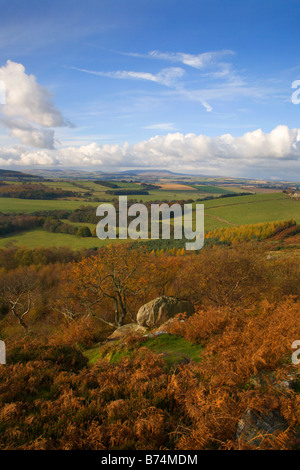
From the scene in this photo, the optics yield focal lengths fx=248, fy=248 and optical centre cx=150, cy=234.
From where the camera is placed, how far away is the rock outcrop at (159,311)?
1410cm

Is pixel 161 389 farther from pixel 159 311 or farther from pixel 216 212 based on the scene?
pixel 216 212

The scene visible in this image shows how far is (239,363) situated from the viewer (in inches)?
265

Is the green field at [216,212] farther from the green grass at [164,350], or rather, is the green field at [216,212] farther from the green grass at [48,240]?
the green grass at [164,350]

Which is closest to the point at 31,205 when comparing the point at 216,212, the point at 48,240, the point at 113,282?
the point at 48,240

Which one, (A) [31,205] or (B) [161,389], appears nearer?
(B) [161,389]

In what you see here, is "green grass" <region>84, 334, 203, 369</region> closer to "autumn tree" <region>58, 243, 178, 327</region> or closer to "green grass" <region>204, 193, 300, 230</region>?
"autumn tree" <region>58, 243, 178, 327</region>

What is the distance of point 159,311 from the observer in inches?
568

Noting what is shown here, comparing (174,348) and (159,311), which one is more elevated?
(174,348)

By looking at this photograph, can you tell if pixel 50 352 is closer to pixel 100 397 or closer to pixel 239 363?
pixel 100 397

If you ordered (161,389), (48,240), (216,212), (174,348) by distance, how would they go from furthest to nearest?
(216,212) → (48,240) → (174,348) → (161,389)

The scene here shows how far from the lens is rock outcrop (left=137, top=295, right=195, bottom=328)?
14.1 metres

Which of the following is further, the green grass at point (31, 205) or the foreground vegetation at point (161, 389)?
the green grass at point (31, 205)

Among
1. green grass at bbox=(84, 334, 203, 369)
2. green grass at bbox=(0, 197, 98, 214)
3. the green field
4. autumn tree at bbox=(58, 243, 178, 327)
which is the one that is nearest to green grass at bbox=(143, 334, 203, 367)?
green grass at bbox=(84, 334, 203, 369)

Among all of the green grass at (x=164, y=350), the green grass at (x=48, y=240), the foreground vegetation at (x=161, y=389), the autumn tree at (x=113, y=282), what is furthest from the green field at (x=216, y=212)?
the foreground vegetation at (x=161, y=389)
